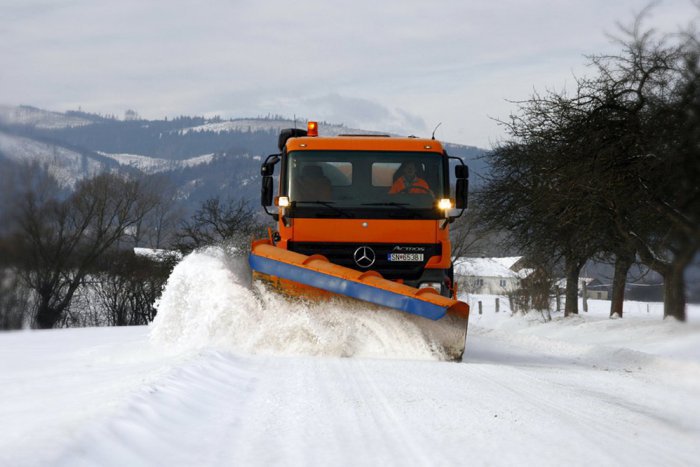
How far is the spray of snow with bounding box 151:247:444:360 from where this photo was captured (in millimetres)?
10055

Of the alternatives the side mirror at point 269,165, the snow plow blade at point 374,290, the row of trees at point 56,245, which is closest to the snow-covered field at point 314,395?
the snow plow blade at point 374,290

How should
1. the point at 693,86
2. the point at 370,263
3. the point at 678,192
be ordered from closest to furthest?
the point at 678,192
the point at 693,86
the point at 370,263

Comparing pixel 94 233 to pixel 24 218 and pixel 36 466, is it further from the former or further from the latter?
pixel 36 466

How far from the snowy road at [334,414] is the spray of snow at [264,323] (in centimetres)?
48

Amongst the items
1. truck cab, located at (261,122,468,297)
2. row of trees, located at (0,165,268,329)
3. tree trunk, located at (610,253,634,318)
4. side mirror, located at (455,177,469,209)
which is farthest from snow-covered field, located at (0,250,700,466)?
tree trunk, located at (610,253,634,318)

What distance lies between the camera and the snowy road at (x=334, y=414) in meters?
4.66

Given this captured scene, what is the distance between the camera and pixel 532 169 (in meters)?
21.5

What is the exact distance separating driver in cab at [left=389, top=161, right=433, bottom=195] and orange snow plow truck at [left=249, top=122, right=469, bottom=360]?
1 cm

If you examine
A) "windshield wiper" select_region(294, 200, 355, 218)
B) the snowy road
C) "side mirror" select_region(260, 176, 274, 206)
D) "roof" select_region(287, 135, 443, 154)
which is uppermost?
"roof" select_region(287, 135, 443, 154)

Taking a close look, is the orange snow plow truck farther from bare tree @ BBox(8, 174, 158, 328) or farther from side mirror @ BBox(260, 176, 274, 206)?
bare tree @ BBox(8, 174, 158, 328)

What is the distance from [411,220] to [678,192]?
14.7 feet

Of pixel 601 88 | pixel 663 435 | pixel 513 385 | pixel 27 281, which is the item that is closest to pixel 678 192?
pixel 663 435

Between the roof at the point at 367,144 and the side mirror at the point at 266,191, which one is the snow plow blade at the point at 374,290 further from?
the roof at the point at 367,144

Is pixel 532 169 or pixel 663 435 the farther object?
pixel 532 169
